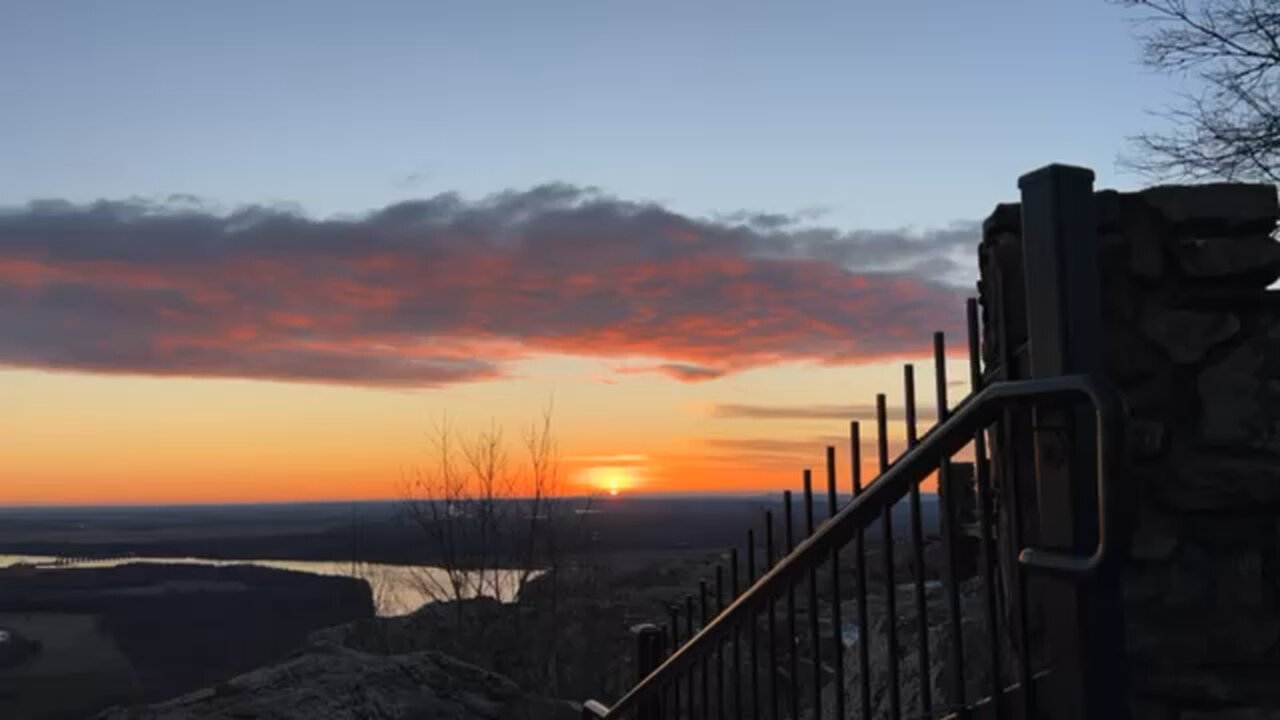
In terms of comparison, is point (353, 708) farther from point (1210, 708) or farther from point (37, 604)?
point (37, 604)

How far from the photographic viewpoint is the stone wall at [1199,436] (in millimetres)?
3201

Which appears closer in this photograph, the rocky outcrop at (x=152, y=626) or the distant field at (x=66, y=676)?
the distant field at (x=66, y=676)

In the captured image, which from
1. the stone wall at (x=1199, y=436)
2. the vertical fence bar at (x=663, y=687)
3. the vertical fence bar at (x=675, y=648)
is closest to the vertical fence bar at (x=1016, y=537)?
the stone wall at (x=1199, y=436)

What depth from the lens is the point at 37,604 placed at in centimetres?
6081

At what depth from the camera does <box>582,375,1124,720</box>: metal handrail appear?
259cm

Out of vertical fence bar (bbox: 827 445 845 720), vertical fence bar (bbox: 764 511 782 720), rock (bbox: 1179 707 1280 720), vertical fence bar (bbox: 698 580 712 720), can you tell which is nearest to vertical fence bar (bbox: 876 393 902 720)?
vertical fence bar (bbox: 827 445 845 720)

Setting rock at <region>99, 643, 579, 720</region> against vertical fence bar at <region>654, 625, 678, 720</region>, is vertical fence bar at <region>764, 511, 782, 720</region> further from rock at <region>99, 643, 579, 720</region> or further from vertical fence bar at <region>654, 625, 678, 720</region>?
rock at <region>99, 643, 579, 720</region>

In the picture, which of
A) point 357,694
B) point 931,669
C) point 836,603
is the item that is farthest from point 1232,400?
point 357,694

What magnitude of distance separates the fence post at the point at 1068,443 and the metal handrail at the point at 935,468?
10cm

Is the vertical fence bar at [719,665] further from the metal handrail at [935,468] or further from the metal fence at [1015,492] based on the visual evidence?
the metal fence at [1015,492]

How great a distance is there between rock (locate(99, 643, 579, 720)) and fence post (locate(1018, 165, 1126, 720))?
530cm

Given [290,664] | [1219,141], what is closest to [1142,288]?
[290,664]

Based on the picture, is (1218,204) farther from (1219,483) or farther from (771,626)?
(771,626)

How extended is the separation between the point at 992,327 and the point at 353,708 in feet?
17.6
